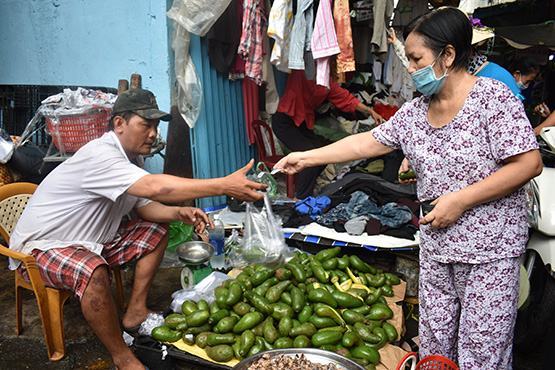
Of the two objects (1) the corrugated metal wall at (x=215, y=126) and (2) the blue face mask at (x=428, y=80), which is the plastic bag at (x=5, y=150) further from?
(2) the blue face mask at (x=428, y=80)

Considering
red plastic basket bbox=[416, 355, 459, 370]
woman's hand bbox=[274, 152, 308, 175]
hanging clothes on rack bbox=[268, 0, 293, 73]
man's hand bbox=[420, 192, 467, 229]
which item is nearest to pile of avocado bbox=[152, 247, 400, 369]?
red plastic basket bbox=[416, 355, 459, 370]

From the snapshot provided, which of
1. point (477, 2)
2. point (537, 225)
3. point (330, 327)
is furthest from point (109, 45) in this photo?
point (537, 225)

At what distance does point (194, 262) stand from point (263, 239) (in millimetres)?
585

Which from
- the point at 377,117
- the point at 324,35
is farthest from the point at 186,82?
the point at 377,117

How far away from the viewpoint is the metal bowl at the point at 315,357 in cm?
224

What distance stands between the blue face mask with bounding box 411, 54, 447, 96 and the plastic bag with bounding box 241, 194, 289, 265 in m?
1.87

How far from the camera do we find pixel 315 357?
7.73ft

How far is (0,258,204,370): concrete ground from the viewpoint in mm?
3209

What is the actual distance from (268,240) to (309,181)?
2065mm

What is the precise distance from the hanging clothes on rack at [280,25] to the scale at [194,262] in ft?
7.44

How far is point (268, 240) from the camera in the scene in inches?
149

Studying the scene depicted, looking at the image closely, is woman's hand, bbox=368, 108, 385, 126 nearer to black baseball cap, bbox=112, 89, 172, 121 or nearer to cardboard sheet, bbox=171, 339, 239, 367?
black baseball cap, bbox=112, 89, 172, 121

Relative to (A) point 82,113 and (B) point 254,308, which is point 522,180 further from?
(A) point 82,113

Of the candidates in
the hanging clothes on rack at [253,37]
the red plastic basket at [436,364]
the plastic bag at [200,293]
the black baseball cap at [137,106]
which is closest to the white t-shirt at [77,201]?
the black baseball cap at [137,106]
